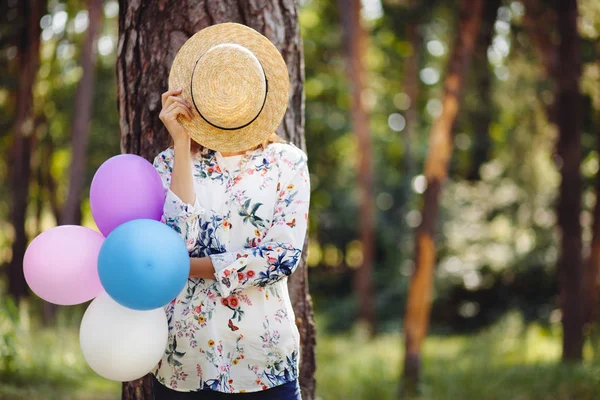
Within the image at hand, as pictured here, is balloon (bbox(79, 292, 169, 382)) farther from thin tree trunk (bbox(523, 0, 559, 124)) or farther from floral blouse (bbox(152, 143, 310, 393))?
thin tree trunk (bbox(523, 0, 559, 124))

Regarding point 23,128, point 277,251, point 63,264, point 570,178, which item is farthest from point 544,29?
point 63,264

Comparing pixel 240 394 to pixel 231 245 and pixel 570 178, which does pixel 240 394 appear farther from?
pixel 570 178

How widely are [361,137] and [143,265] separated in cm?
991

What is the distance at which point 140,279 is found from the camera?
1.87m

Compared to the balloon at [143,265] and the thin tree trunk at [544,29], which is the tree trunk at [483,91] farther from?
the balloon at [143,265]

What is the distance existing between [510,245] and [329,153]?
18.0 ft

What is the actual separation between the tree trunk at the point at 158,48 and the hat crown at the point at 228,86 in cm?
56

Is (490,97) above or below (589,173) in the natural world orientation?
above

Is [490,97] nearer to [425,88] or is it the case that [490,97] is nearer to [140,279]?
[425,88]

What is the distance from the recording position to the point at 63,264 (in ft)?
6.93

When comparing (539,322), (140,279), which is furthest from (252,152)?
(539,322)

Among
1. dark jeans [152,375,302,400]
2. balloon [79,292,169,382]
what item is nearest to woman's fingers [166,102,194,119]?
balloon [79,292,169,382]

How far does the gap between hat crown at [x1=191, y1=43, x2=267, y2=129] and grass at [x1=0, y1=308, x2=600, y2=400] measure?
12.2 feet

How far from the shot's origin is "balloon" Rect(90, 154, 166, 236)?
6.98ft
